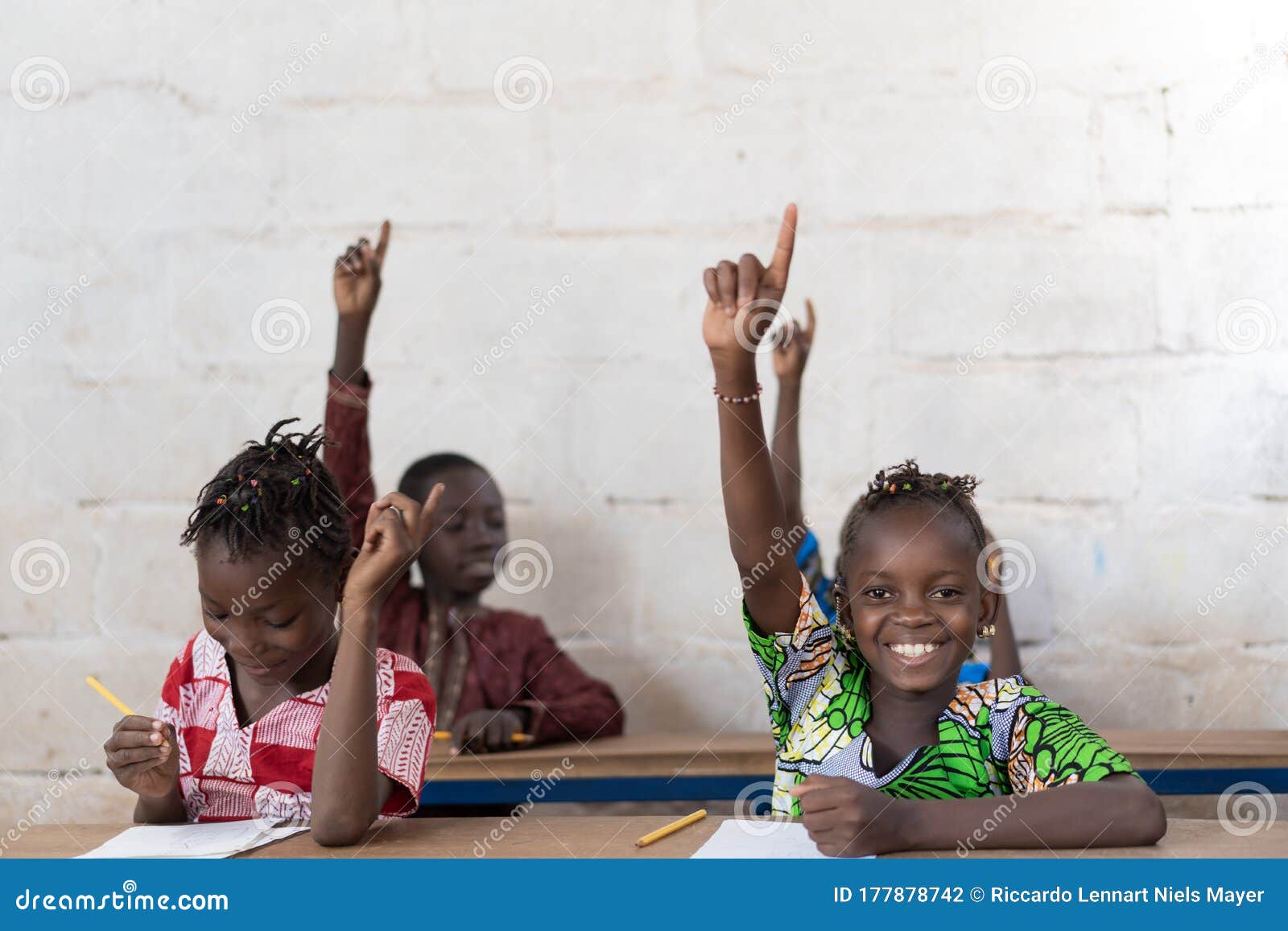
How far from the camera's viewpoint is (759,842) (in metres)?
1.39

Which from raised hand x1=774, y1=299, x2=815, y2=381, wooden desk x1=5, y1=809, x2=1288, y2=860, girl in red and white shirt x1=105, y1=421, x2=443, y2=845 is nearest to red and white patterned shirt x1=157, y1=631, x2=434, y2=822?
girl in red and white shirt x1=105, y1=421, x2=443, y2=845

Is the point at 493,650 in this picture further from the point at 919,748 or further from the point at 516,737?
the point at 919,748

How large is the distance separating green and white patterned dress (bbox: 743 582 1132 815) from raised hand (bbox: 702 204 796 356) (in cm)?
35

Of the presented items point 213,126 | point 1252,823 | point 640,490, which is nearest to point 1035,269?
point 640,490

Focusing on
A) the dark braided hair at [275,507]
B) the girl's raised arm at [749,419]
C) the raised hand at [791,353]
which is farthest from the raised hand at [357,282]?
the girl's raised arm at [749,419]

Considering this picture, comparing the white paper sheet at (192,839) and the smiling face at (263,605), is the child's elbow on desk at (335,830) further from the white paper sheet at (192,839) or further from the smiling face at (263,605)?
the smiling face at (263,605)

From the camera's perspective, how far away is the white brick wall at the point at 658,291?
3.10m

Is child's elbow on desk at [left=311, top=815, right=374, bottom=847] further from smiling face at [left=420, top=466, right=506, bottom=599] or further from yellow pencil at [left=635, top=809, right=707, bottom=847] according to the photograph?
smiling face at [left=420, top=466, right=506, bottom=599]

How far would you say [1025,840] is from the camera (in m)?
1.33

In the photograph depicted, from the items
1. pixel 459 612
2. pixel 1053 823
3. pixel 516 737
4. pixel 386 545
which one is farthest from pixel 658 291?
pixel 1053 823

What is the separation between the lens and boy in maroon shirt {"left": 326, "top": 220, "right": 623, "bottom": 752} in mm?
2809

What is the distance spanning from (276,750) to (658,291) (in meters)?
1.86

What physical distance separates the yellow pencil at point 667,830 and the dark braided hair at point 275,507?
1.89 ft
